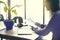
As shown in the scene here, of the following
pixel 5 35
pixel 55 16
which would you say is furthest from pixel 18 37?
pixel 55 16

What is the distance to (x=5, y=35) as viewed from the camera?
2064mm

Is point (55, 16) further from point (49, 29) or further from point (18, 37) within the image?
point (18, 37)

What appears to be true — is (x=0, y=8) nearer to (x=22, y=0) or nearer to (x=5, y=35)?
(x=22, y=0)

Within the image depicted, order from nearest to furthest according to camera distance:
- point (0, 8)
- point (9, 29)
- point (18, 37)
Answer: point (18, 37)
point (9, 29)
point (0, 8)

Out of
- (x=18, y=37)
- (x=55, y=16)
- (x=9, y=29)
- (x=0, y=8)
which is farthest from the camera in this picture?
(x=0, y=8)

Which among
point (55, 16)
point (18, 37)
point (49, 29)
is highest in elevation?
point (55, 16)

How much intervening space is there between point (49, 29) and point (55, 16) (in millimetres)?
193

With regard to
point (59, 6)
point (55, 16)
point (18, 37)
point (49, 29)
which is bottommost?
point (18, 37)

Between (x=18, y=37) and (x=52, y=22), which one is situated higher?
(x=52, y=22)

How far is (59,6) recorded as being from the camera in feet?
5.93

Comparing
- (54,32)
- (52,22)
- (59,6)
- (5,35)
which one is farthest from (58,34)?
(5,35)

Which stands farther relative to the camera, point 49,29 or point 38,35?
point 38,35

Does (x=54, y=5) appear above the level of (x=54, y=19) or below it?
above

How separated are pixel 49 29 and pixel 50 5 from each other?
0.96ft
